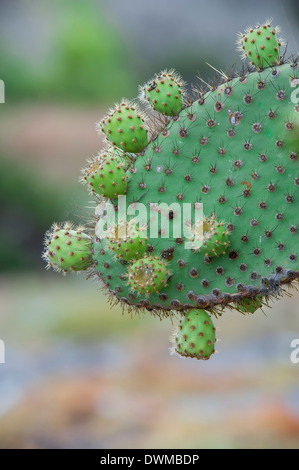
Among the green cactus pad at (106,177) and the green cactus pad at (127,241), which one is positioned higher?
the green cactus pad at (106,177)

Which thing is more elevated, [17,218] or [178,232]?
[17,218]

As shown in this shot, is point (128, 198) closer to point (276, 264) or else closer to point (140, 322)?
point (276, 264)

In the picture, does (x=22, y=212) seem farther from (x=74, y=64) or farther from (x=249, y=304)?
(x=249, y=304)

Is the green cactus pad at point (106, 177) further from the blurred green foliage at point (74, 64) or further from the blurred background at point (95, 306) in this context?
the blurred green foliage at point (74, 64)

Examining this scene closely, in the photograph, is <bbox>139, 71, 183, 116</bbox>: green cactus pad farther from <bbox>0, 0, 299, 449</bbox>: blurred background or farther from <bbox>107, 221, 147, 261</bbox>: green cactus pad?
<bbox>0, 0, 299, 449</bbox>: blurred background

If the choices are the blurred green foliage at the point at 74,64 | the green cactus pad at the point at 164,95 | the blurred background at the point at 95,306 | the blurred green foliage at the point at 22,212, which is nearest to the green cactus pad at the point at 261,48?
the green cactus pad at the point at 164,95

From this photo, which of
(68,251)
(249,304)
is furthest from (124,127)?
(249,304)
